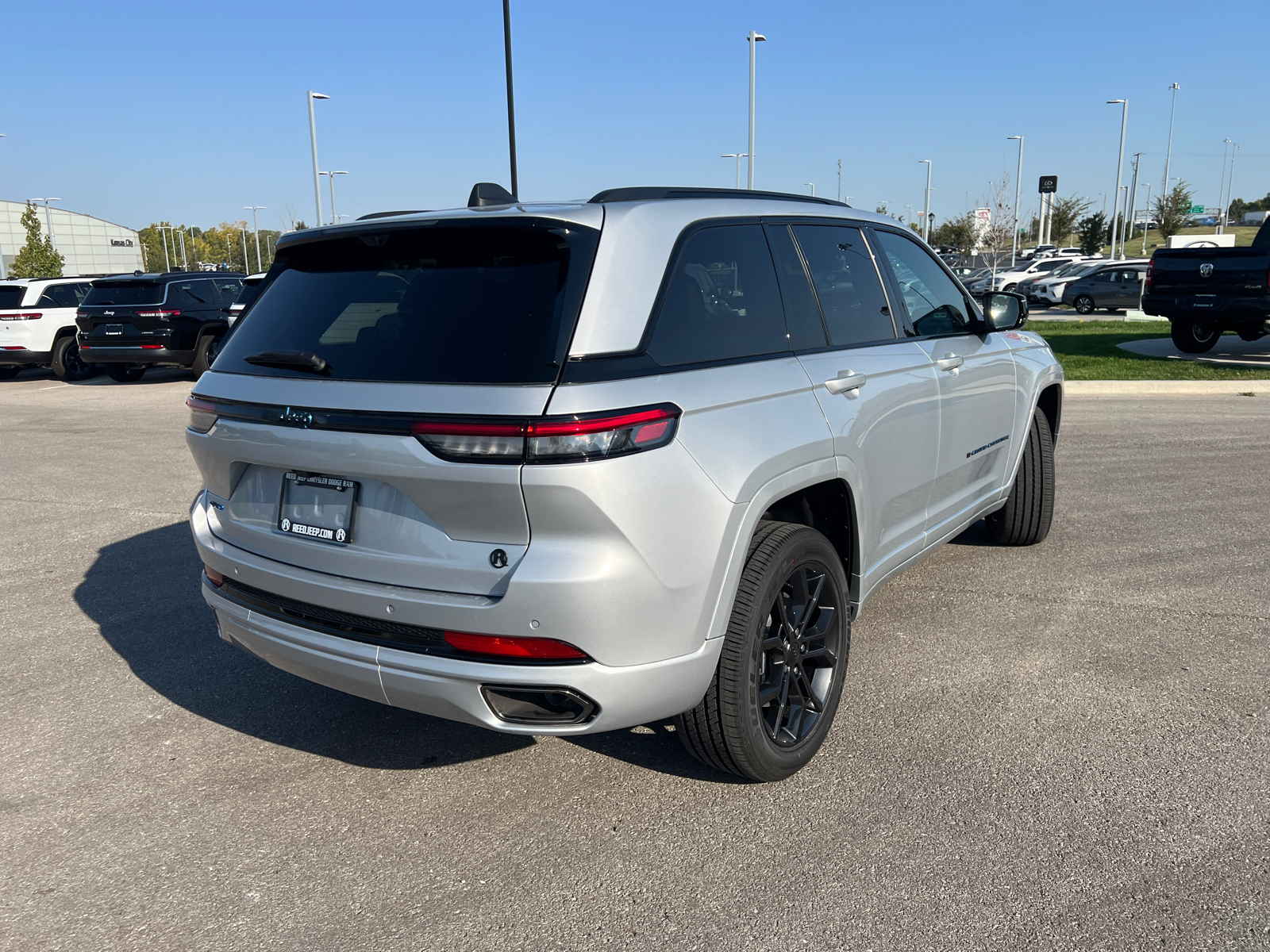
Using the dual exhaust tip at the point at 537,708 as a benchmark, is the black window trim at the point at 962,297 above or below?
above

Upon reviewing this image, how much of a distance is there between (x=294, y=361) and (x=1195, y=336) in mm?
16755

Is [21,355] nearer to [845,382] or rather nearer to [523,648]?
[845,382]

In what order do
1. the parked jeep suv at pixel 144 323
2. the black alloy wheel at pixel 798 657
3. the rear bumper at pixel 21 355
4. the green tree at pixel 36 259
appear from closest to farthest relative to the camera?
the black alloy wheel at pixel 798 657
the parked jeep suv at pixel 144 323
the rear bumper at pixel 21 355
the green tree at pixel 36 259

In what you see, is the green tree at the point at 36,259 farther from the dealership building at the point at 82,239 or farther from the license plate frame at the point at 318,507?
the license plate frame at the point at 318,507

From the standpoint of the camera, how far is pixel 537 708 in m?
2.73

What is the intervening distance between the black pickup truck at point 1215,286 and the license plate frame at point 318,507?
14583 millimetres

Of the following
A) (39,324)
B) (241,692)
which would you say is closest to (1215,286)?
(241,692)

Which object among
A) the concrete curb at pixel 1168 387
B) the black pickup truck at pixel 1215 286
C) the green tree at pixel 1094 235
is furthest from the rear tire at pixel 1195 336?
the green tree at pixel 1094 235

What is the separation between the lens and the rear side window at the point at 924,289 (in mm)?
4336

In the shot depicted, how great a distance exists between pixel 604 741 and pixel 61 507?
5593 millimetres

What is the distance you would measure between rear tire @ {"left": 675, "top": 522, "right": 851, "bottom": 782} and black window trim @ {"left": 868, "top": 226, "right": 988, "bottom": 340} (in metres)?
1.20

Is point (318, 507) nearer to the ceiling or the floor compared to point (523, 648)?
nearer to the ceiling

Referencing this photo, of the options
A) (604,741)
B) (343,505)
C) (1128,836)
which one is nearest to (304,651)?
(343,505)

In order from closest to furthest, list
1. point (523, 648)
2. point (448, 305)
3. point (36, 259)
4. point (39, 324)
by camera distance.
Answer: point (523, 648), point (448, 305), point (39, 324), point (36, 259)
